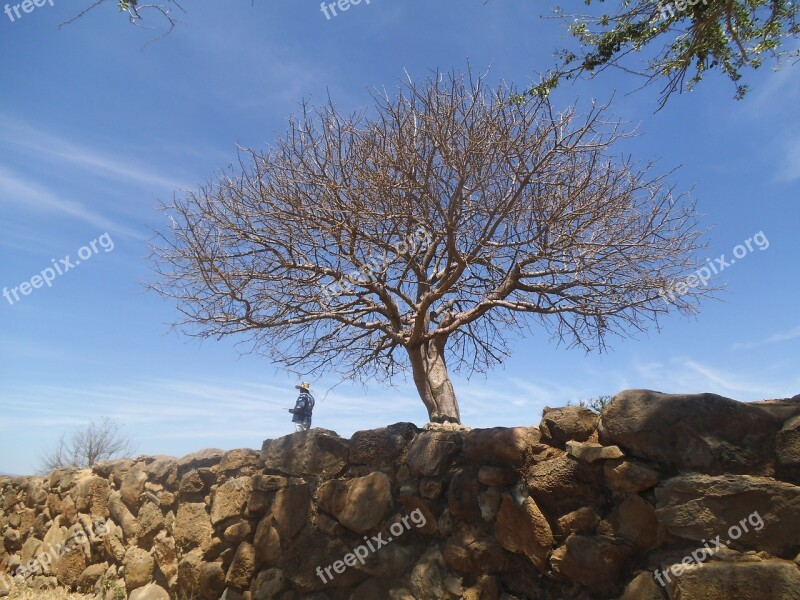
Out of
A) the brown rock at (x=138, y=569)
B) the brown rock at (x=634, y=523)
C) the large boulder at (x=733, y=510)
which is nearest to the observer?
the large boulder at (x=733, y=510)

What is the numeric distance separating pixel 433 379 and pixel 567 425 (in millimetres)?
4628

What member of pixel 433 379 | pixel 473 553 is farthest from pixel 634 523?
pixel 433 379

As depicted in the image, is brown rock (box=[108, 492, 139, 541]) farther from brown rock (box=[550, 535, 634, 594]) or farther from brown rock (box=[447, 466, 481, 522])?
brown rock (box=[550, 535, 634, 594])

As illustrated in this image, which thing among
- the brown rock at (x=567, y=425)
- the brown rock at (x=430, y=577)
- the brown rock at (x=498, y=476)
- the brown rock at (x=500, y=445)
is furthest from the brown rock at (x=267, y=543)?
the brown rock at (x=567, y=425)

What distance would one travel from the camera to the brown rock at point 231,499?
13.9 ft

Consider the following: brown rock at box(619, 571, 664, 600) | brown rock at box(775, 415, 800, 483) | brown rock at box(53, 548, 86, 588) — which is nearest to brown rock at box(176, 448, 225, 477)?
brown rock at box(53, 548, 86, 588)

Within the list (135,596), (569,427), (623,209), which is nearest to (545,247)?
(623,209)

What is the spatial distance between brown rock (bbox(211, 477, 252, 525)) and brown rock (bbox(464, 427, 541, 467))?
2083mm

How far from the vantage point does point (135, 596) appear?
14.7 feet

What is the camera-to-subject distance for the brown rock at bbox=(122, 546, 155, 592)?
467 cm

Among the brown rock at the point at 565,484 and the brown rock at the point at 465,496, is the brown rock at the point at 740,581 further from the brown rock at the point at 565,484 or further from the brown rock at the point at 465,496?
the brown rock at the point at 465,496

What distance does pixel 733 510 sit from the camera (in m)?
2.21

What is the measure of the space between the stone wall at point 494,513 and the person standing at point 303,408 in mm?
2891

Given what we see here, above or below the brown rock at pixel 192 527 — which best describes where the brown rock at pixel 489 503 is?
above
